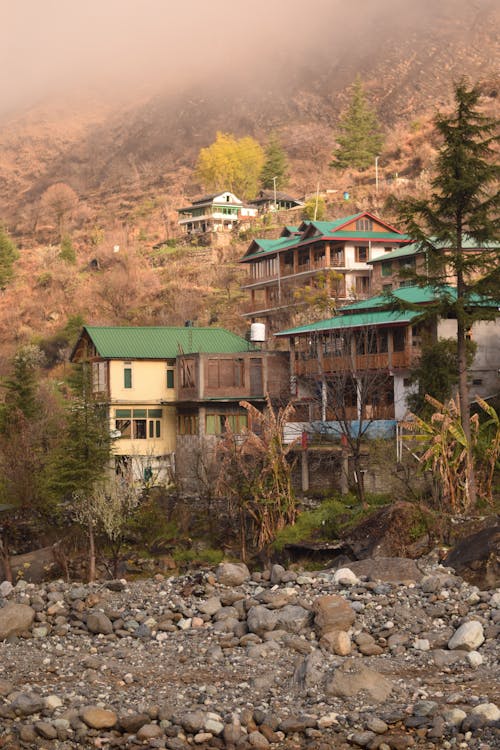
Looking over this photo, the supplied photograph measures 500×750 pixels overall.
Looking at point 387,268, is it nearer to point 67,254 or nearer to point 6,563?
point 6,563

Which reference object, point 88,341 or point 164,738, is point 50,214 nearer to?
point 88,341

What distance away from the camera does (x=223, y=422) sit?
48656mm

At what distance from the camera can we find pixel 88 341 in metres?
52.4

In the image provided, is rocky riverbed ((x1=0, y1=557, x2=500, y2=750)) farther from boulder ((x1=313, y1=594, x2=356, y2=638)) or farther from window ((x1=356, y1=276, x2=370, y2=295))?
window ((x1=356, y1=276, x2=370, y2=295))

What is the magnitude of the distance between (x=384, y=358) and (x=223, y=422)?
9166 mm

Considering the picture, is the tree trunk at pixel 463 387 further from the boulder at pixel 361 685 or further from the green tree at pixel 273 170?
the green tree at pixel 273 170

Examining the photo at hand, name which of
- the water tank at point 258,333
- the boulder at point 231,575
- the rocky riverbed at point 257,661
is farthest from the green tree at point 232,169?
the rocky riverbed at point 257,661

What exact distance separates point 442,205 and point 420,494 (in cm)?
978

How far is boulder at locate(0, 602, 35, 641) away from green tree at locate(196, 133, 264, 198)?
10845 cm

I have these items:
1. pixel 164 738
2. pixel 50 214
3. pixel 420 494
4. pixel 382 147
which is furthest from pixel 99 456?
pixel 50 214

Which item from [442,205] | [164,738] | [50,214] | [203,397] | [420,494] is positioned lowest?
[164,738]

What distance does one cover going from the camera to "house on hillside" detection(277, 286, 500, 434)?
42.7 m

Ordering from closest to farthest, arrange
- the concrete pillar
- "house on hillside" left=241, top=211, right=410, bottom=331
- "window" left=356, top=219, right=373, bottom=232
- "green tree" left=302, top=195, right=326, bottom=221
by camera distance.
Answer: the concrete pillar, "house on hillside" left=241, top=211, right=410, bottom=331, "window" left=356, top=219, right=373, bottom=232, "green tree" left=302, top=195, right=326, bottom=221

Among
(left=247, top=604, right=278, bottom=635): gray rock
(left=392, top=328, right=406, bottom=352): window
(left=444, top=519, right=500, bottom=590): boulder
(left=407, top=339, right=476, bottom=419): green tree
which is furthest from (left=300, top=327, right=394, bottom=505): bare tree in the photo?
(left=247, top=604, right=278, bottom=635): gray rock
